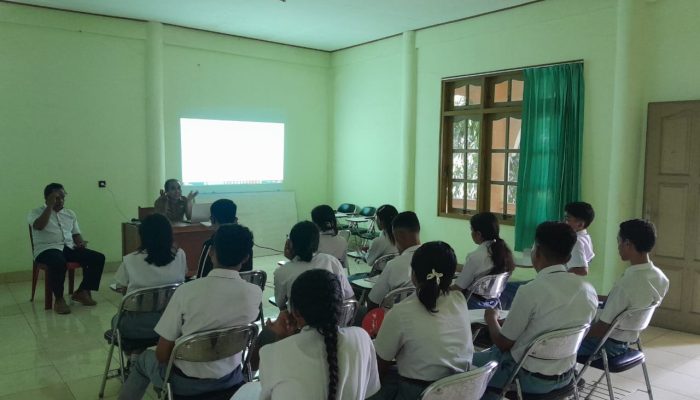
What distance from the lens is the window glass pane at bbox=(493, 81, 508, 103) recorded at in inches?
249

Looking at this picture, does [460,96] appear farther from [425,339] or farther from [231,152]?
[425,339]

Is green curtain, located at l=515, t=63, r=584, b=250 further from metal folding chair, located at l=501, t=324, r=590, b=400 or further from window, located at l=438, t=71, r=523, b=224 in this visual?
metal folding chair, located at l=501, t=324, r=590, b=400

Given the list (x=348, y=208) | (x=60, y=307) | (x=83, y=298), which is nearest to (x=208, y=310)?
(x=60, y=307)

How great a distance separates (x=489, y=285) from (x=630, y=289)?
82cm

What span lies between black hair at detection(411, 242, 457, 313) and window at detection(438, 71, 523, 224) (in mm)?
4431

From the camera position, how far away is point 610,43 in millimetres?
5188

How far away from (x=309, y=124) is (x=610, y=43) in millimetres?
4793

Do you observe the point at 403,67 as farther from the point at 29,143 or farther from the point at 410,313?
the point at 410,313

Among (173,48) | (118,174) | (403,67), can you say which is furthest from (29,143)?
(403,67)

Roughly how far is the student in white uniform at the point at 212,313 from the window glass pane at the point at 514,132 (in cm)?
462

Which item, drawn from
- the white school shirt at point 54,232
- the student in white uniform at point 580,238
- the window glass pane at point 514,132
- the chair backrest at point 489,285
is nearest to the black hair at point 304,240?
the chair backrest at point 489,285

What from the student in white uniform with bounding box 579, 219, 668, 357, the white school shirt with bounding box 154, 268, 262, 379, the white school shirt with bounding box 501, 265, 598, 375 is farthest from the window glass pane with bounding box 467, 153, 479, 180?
the white school shirt with bounding box 154, 268, 262, 379

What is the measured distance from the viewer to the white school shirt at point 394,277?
118 inches

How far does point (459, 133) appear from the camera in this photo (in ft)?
22.6
